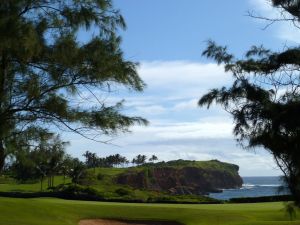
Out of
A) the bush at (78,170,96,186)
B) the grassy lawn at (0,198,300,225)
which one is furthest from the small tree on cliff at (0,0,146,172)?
the bush at (78,170,96,186)

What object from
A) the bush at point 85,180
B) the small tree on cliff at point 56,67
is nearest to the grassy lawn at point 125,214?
the small tree on cliff at point 56,67

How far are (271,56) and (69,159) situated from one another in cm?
676

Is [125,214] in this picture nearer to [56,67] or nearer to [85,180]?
[56,67]

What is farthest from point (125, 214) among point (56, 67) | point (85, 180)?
point (85, 180)

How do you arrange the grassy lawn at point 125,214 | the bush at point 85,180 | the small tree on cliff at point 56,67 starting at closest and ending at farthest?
the small tree on cliff at point 56,67
the grassy lawn at point 125,214
the bush at point 85,180

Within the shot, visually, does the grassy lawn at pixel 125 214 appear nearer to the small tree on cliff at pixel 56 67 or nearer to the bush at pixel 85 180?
the small tree on cliff at pixel 56 67

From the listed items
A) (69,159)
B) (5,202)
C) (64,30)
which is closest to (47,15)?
(64,30)

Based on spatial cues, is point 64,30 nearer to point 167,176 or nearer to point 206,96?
A: point 206,96

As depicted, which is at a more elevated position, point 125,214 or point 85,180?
point 85,180

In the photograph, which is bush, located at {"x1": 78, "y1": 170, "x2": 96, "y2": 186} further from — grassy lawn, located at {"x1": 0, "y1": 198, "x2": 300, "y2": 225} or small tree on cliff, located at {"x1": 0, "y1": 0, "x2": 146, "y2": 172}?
small tree on cliff, located at {"x1": 0, "y1": 0, "x2": 146, "y2": 172}

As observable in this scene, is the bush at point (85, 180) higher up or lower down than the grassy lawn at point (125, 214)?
higher up

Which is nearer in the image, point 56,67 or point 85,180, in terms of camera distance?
point 56,67

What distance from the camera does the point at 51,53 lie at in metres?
14.0

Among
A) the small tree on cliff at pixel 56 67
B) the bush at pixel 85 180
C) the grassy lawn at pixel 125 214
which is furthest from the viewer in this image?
the bush at pixel 85 180
